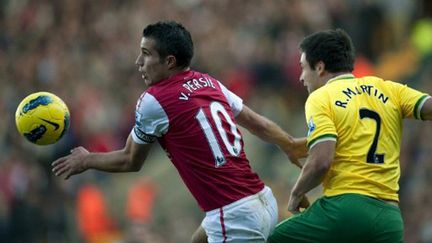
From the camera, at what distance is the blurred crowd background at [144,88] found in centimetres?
1656

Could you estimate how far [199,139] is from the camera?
7.93 m

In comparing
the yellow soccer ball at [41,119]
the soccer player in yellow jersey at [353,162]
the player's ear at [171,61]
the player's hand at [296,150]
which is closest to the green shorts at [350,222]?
the soccer player in yellow jersey at [353,162]

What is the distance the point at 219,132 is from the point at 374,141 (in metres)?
1.11

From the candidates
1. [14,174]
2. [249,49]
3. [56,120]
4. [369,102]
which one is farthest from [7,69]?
[369,102]

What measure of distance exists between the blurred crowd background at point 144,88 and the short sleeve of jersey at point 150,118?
7353 mm

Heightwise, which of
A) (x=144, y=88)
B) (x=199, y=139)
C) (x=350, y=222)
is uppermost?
(x=199, y=139)

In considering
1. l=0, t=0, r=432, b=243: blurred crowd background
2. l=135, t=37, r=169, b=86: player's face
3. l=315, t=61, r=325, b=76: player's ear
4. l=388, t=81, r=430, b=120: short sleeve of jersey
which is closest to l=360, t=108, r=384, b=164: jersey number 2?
l=388, t=81, r=430, b=120: short sleeve of jersey

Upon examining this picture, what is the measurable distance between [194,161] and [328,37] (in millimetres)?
1383

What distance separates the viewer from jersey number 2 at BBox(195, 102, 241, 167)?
7.92m

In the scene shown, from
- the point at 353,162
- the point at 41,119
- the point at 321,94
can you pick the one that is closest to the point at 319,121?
the point at 321,94

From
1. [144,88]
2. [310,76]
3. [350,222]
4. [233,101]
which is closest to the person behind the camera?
[350,222]

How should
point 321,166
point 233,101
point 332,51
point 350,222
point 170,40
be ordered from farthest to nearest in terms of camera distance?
point 233,101, point 332,51, point 170,40, point 350,222, point 321,166

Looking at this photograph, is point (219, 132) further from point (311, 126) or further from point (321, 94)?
point (321, 94)

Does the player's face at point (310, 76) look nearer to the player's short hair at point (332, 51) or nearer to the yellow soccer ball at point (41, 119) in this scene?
the player's short hair at point (332, 51)
